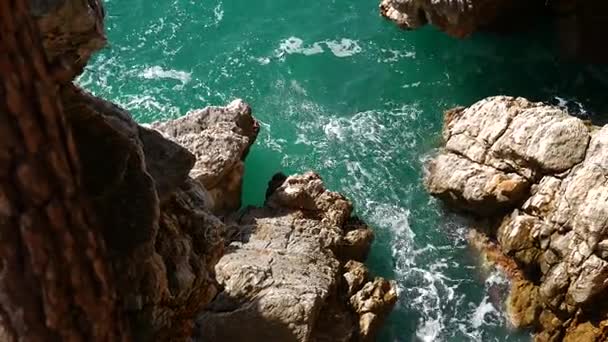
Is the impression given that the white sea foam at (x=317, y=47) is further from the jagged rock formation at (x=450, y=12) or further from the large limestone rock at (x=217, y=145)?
the large limestone rock at (x=217, y=145)

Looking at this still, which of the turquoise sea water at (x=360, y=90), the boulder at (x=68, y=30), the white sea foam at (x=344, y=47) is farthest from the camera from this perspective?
the white sea foam at (x=344, y=47)

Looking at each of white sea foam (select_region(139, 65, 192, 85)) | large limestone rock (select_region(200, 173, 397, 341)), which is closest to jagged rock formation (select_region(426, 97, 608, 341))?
large limestone rock (select_region(200, 173, 397, 341))

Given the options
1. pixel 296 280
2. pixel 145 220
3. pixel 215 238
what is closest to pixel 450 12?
pixel 296 280

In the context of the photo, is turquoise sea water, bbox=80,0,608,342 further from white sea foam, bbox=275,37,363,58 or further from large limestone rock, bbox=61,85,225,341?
large limestone rock, bbox=61,85,225,341

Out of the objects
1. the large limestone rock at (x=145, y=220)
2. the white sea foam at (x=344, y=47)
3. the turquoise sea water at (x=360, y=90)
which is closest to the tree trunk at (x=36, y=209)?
the large limestone rock at (x=145, y=220)

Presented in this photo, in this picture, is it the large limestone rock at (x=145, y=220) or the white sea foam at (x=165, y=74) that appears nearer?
the large limestone rock at (x=145, y=220)

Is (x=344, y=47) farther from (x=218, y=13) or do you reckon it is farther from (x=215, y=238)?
(x=215, y=238)

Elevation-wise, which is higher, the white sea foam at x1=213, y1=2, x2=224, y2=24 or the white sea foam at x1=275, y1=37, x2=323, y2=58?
the white sea foam at x1=213, y1=2, x2=224, y2=24
